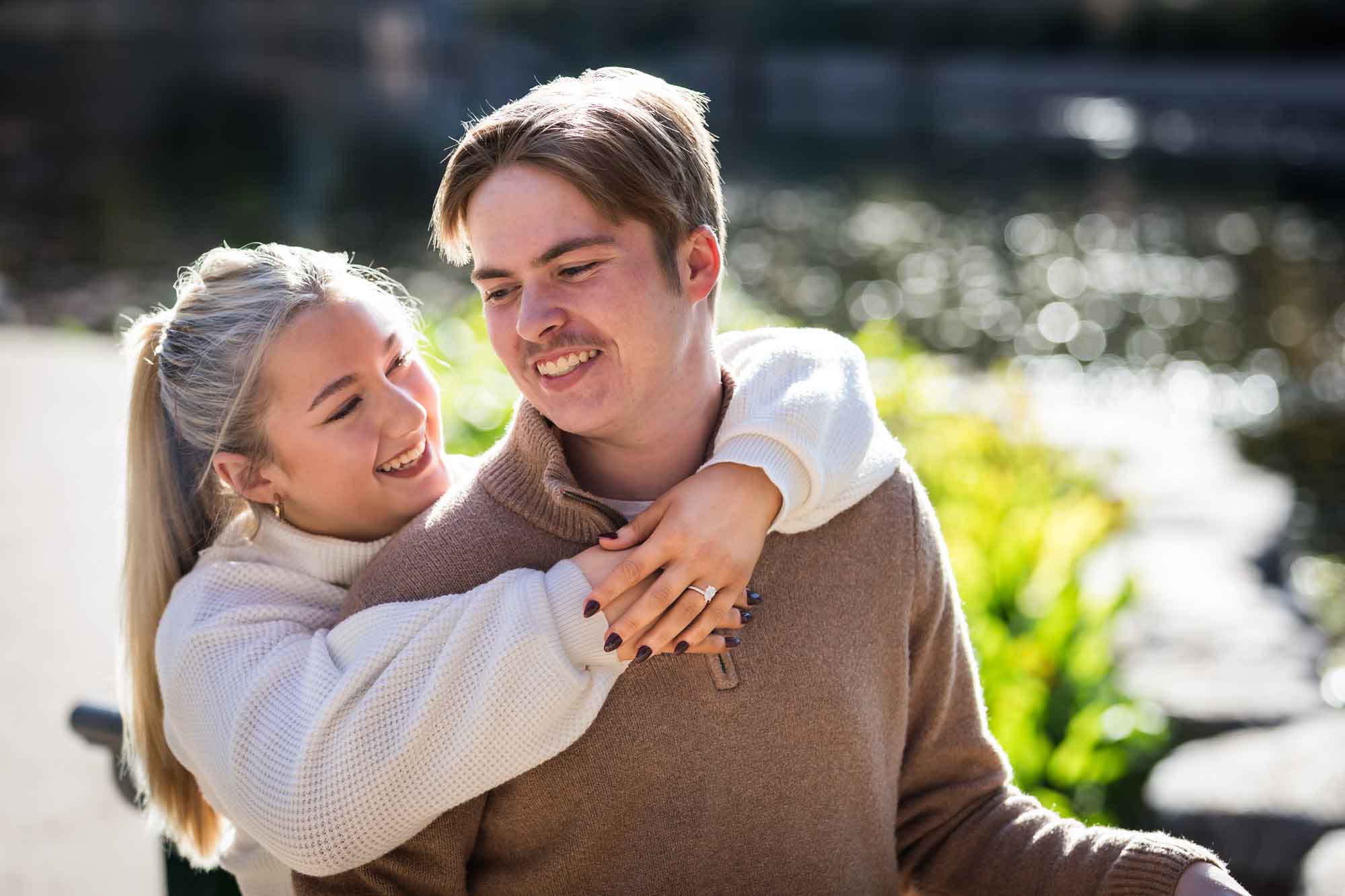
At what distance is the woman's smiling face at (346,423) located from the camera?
7.29ft

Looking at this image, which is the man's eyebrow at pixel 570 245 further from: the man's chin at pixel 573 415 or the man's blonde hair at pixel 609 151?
the man's chin at pixel 573 415

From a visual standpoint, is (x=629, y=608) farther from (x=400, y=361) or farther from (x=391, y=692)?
(x=400, y=361)

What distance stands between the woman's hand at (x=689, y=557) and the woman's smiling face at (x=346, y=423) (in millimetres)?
500

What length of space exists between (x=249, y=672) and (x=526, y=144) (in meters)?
Answer: 0.82

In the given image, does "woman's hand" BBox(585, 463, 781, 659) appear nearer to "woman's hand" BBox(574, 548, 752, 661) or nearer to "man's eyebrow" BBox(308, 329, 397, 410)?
"woman's hand" BBox(574, 548, 752, 661)

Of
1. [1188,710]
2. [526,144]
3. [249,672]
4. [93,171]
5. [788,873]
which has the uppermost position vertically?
[526,144]

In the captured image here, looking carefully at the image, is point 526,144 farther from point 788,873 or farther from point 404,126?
point 404,126

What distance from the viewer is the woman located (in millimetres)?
1862

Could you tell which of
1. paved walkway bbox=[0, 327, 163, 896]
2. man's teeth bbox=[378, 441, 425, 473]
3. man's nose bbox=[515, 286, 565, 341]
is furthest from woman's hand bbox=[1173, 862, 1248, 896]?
paved walkway bbox=[0, 327, 163, 896]

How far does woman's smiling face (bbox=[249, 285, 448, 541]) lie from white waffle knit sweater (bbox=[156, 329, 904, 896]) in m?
0.21

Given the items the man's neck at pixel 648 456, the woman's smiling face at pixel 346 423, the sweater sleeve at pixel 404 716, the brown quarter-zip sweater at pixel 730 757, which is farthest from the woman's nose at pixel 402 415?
the sweater sleeve at pixel 404 716

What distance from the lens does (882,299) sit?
13414 millimetres

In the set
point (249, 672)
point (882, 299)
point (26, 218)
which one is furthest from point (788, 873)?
point (26, 218)

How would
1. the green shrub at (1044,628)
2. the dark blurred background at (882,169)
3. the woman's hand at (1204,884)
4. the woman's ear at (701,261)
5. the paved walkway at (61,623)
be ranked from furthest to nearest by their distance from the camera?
the dark blurred background at (882,169)
the paved walkway at (61,623)
the green shrub at (1044,628)
the woman's ear at (701,261)
the woman's hand at (1204,884)
